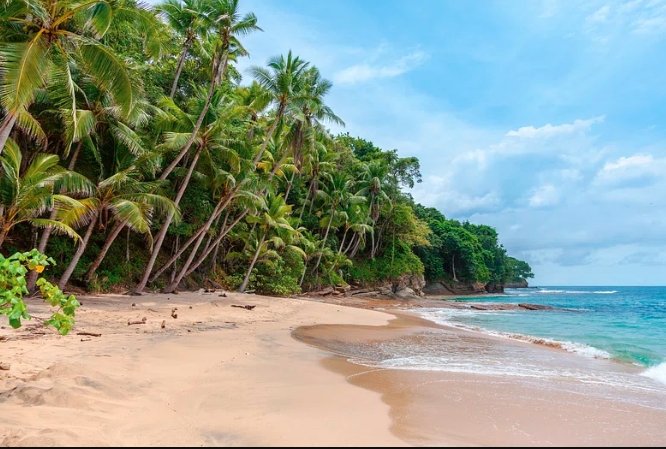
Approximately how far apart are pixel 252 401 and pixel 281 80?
54.6 feet

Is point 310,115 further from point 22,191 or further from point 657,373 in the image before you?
point 657,373

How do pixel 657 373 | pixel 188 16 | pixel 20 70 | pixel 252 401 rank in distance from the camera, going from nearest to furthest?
pixel 252 401 → pixel 20 70 → pixel 657 373 → pixel 188 16

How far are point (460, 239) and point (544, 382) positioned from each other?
47.7m

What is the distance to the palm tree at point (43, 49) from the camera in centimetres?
784

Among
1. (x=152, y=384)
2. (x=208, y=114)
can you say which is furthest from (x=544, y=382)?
(x=208, y=114)

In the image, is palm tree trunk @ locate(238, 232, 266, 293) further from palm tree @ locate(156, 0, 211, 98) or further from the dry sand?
the dry sand

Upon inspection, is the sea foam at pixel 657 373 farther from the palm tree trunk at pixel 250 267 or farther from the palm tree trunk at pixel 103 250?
the palm tree trunk at pixel 250 267

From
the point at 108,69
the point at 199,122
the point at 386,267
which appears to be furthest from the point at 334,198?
the point at 108,69

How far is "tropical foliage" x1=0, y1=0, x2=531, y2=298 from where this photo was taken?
9.38 meters

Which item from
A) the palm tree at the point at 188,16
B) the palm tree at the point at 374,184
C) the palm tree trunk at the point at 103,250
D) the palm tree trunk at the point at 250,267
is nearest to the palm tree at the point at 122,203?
the palm tree trunk at the point at 103,250

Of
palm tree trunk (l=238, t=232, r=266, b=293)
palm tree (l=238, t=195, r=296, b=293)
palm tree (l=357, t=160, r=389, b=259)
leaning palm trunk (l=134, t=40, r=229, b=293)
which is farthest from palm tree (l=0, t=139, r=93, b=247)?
palm tree (l=357, t=160, r=389, b=259)

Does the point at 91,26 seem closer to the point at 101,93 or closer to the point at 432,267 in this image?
the point at 101,93

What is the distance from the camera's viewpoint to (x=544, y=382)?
6895mm

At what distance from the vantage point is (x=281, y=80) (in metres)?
18.7
